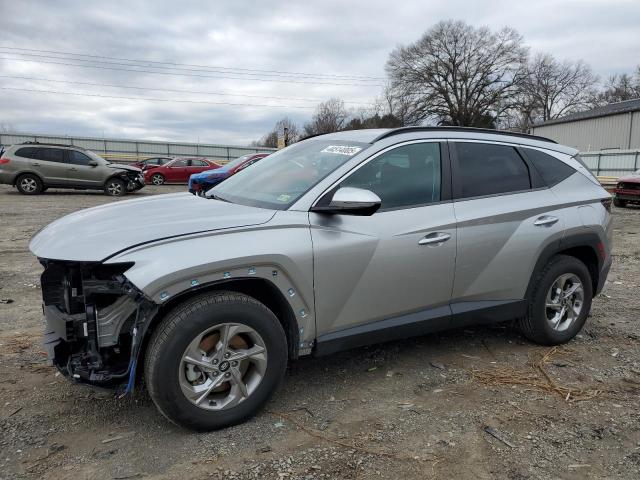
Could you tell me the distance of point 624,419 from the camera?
10.4 feet

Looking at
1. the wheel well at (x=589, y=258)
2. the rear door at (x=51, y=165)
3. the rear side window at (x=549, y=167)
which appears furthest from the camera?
the rear door at (x=51, y=165)

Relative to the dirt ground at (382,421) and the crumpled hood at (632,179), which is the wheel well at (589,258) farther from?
the crumpled hood at (632,179)

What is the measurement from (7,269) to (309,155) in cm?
498

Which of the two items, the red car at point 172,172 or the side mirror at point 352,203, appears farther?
the red car at point 172,172

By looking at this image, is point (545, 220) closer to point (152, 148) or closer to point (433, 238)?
point (433, 238)

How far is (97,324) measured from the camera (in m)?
2.72

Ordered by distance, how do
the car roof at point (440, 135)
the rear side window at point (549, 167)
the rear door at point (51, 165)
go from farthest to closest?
the rear door at point (51, 165) → the rear side window at point (549, 167) → the car roof at point (440, 135)

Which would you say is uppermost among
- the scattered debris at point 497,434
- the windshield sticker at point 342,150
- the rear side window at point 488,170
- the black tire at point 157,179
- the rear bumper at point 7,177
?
the windshield sticker at point 342,150

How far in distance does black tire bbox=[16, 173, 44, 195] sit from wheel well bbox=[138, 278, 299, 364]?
16.4 m

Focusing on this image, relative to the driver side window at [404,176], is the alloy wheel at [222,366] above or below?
below

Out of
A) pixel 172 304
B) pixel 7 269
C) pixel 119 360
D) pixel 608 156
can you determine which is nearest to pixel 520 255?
pixel 172 304

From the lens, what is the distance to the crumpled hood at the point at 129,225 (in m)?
2.63

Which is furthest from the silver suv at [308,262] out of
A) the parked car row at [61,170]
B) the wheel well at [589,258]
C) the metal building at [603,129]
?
the metal building at [603,129]

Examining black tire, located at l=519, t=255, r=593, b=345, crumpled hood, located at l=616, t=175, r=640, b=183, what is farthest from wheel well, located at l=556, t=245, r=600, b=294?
crumpled hood, located at l=616, t=175, r=640, b=183
